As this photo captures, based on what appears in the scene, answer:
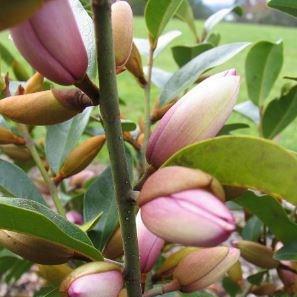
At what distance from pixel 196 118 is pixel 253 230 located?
62cm

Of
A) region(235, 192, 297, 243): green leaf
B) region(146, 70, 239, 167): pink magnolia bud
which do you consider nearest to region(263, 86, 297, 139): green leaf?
region(235, 192, 297, 243): green leaf

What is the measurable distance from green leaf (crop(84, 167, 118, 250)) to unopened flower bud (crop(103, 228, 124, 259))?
0.13 feet

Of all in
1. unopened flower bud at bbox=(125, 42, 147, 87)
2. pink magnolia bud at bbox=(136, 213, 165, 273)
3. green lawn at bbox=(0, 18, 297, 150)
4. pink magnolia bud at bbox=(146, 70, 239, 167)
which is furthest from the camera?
green lawn at bbox=(0, 18, 297, 150)

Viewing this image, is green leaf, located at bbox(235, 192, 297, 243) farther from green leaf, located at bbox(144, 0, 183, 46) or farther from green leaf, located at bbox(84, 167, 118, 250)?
green leaf, located at bbox(144, 0, 183, 46)

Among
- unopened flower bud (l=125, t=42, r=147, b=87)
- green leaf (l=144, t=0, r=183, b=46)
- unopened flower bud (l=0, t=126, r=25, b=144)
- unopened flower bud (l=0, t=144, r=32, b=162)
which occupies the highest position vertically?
green leaf (l=144, t=0, r=183, b=46)

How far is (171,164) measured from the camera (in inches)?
18.9

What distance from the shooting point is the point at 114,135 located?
1.57ft

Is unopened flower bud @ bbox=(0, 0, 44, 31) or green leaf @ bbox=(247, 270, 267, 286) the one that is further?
green leaf @ bbox=(247, 270, 267, 286)

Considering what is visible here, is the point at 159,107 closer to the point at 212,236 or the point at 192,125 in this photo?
the point at 192,125

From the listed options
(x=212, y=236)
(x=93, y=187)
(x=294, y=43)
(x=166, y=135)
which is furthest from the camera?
(x=294, y=43)

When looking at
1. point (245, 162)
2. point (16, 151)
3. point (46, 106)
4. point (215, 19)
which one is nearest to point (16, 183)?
point (16, 151)

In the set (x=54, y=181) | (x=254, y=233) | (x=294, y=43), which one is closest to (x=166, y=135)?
(x=54, y=181)

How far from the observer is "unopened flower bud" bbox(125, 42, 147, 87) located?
833 mm

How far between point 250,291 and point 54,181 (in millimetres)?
434
